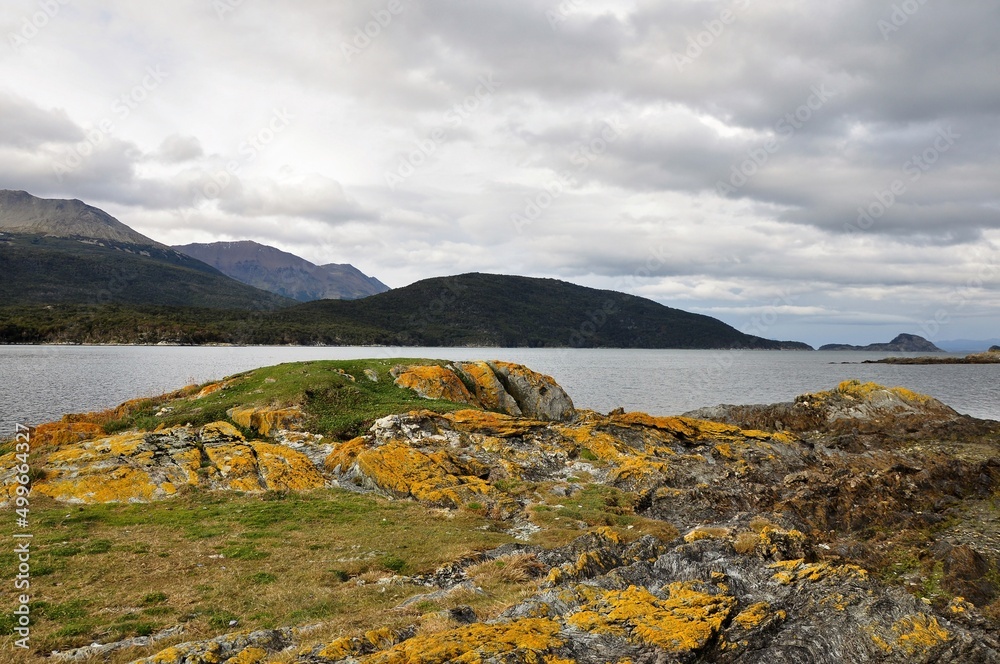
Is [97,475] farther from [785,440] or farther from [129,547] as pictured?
[785,440]

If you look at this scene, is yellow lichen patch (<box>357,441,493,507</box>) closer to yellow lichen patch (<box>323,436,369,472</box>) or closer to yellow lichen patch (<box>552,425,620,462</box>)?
yellow lichen patch (<box>323,436,369,472</box>)

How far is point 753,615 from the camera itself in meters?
9.82

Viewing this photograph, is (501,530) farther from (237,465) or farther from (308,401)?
(308,401)


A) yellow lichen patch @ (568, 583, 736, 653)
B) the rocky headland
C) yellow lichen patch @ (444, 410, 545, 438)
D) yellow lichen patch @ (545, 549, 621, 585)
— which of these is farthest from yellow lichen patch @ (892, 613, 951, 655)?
yellow lichen patch @ (444, 410, 545, 438)

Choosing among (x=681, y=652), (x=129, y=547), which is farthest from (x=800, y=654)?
(x=129, y=547)

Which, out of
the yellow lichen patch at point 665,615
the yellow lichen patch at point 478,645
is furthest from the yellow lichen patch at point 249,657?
the yellow lichen patch at point 665,615

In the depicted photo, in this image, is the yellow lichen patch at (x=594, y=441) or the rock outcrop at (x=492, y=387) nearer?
the yellow lichen patch at (x=594, y=441)

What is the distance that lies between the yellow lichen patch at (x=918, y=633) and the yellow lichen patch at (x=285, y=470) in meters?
21.2

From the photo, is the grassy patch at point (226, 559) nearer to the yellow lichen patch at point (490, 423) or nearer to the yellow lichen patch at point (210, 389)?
the yellow lichen patch at point (490, 423)

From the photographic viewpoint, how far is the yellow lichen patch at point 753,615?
377 inches

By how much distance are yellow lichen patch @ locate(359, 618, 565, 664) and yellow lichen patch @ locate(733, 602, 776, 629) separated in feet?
11.5

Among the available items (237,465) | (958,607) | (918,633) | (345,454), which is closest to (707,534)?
(958,607)

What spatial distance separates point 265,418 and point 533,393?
22244 mm

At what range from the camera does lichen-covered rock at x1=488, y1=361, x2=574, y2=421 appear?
44.4 meters
